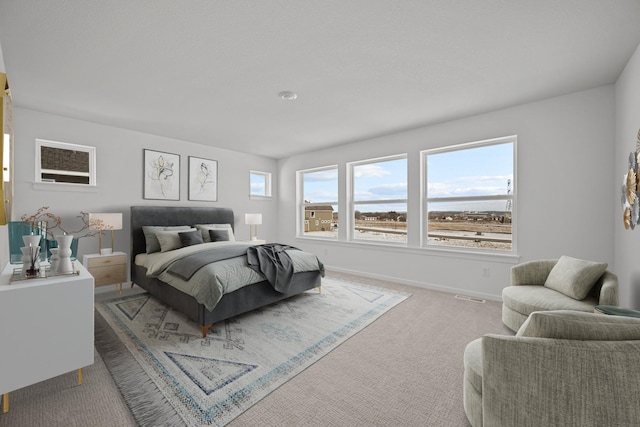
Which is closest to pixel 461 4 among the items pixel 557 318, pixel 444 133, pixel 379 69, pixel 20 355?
pixel 379 69

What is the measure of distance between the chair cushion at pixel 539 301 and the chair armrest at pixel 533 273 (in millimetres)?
131

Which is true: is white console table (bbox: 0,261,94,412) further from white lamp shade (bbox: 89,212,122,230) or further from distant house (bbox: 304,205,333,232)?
distant house (bbox: 304,205,333,232)

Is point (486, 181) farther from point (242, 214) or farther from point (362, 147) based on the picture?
point (242, 214)

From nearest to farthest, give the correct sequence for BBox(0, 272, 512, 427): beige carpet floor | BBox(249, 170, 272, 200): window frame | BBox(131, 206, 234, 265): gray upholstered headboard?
BBox(0, 272, 512, 427): beige carpet floor, BBox(131, 206, 234, 265): gray upholstered headboard, BBox(249, 170, 272, 200): window frame

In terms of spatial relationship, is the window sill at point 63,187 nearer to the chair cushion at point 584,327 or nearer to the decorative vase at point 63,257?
the decorative vase at point 63,257

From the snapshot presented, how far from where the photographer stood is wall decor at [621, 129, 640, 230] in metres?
2.20

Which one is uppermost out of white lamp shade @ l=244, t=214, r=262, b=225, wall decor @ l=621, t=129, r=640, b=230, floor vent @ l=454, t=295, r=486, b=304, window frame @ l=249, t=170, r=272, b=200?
window frame @ l=249, t=170, r=272, b=200

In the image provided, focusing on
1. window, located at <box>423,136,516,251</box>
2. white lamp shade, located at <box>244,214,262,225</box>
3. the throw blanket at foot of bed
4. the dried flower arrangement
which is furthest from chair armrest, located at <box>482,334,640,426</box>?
white lamp shade, located at <box>244,214,262,225</box>

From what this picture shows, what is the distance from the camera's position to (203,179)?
5242 millimetres

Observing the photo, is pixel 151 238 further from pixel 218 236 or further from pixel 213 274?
pixel 213 274

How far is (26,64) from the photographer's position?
2453 millimetres

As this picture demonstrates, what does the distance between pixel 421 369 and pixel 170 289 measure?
268 centimetres

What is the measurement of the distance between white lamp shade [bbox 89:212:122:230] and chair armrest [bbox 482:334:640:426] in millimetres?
4461

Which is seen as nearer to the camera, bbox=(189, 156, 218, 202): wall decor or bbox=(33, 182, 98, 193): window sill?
bbox=(33, 182, 98, 193): window sill
